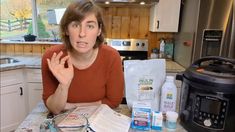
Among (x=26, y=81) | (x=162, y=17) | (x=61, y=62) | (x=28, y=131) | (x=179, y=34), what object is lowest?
(x=26, y=81)

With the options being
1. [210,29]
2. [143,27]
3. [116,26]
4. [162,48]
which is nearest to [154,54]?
[162,48]

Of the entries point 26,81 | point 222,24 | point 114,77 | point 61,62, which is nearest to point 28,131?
point 61,62

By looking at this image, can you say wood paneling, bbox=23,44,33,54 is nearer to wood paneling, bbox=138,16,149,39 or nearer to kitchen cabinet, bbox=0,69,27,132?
kitchen cabinet, bbox=0,69,27,132

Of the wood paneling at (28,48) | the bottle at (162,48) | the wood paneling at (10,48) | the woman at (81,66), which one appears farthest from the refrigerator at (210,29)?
the wood paneling at (10,48)

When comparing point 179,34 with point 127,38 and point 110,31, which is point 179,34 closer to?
point 127,38

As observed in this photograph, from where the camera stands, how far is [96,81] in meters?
1.14

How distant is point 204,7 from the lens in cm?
201

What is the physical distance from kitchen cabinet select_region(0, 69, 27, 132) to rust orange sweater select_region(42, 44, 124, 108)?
1333mm

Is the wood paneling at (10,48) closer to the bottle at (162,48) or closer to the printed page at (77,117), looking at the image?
the bottle at (162,48)

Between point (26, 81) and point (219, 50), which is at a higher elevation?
point (219, 50)

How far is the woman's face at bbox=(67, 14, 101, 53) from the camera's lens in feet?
3.04

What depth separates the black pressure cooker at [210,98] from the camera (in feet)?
2.40

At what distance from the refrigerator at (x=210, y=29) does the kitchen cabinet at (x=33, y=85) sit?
1.71 m

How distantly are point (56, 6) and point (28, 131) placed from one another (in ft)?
8.01
